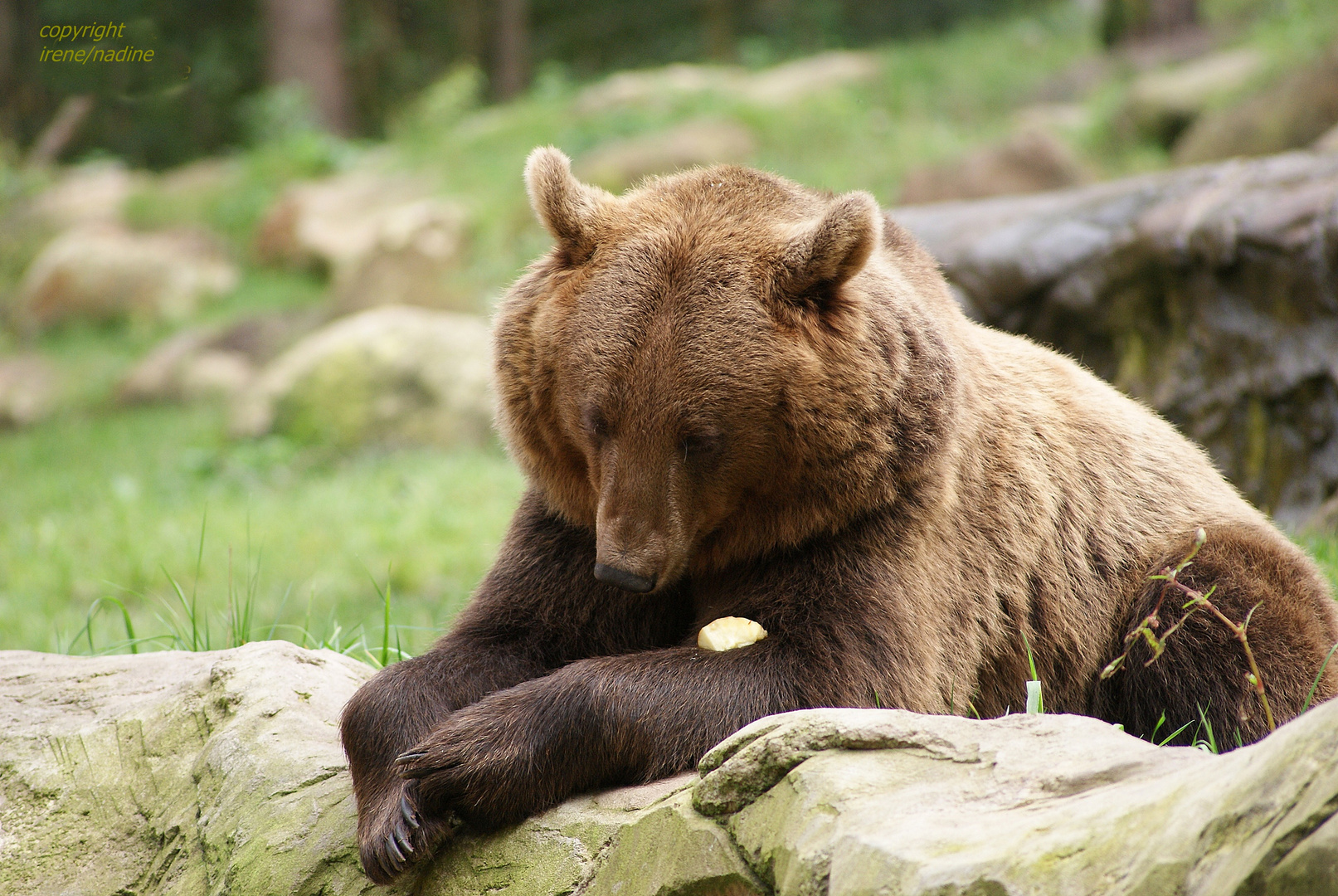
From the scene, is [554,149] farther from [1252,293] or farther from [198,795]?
[1252,293]

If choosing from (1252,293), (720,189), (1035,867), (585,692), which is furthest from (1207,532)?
(1252,293)

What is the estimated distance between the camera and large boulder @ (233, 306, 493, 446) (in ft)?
36.5

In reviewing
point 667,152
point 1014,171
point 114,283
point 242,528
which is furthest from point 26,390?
point 1014,171

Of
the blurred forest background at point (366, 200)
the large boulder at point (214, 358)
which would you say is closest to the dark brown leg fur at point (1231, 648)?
the blurred forest background at point (366, 200)

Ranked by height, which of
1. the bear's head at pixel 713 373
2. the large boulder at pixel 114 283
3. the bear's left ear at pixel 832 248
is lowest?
the large boulder at pixel 114 283

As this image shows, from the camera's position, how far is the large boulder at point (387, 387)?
11.1m

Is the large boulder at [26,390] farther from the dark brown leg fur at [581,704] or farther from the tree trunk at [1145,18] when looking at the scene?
the tree trunk at [1145,18]

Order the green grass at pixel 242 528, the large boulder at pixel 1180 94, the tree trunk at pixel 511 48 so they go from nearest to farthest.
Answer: the green grass at pixel 242 528 < the large boulder at pixel 1180 94 < the tree trunk at pixel 511 48

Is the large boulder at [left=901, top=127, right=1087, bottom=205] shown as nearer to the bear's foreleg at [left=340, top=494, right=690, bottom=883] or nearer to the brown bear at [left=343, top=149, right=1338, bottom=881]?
the brown bear at [left=343, top=149, right=1338, bottom=881]

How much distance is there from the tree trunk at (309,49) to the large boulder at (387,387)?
12.0 m

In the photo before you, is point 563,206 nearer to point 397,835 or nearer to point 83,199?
point 397,835

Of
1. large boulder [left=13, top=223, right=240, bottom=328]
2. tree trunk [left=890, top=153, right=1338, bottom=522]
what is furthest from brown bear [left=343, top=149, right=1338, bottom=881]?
large boulder [left=13, top=223, right=240, bottom=328]

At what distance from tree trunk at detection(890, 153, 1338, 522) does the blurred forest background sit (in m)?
0.11

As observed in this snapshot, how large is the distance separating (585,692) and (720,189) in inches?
55.6
